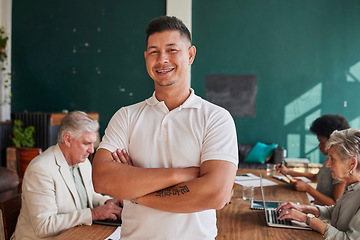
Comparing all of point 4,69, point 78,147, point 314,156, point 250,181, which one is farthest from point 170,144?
point 4,69

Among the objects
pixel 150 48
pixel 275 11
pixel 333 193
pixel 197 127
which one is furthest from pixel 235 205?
pixel 275 11

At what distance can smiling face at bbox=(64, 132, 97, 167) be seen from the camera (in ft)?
7.76

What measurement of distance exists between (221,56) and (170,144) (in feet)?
19.1

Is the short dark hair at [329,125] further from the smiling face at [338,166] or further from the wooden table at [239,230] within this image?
the wooden table at [239,230]

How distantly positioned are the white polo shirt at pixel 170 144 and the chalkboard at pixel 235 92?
5588mm

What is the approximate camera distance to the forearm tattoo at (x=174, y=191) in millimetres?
1328

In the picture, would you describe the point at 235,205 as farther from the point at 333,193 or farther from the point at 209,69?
the point at 209,69

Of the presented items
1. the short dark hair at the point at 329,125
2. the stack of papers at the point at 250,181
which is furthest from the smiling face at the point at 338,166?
the stack of papers at the point at 250,181

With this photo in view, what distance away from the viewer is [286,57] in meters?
6.77

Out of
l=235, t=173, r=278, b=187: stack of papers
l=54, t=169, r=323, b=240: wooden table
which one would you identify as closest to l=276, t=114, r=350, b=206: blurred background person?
l=235, t=173, r=278, b=187: stack of papers

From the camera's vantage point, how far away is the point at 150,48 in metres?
1.47

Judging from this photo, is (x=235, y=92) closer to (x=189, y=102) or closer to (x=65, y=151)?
(x=65, y=151)

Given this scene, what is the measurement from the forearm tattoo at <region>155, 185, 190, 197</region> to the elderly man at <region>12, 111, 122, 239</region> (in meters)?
0.84

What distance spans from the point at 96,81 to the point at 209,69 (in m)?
2.50
